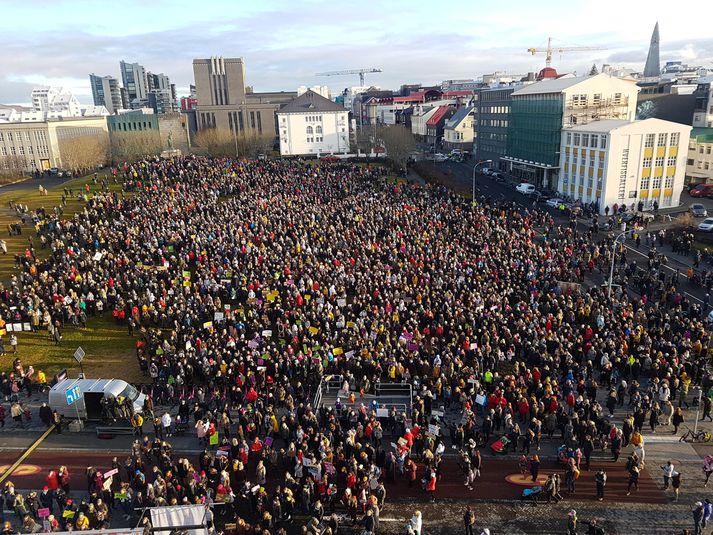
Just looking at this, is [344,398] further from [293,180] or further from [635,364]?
[293,180]

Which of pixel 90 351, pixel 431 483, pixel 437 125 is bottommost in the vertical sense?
pixel 90 351

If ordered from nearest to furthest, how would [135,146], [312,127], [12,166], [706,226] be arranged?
[706,226], [12,166], [135,146], [312,127]

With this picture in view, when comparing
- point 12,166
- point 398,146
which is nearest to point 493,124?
point 398,146

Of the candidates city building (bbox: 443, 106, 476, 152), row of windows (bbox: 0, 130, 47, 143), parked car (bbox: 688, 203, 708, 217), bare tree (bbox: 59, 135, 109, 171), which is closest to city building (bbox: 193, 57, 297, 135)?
row of windows (bbox: 0, 130, 47, 143)

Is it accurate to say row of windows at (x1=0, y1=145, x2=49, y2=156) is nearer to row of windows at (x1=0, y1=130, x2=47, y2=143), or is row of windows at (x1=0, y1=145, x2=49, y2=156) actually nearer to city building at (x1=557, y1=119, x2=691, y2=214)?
row of windows at (x1=0, y1=130, x2=47, y2=143)

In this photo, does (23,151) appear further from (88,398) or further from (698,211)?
(698,211)
